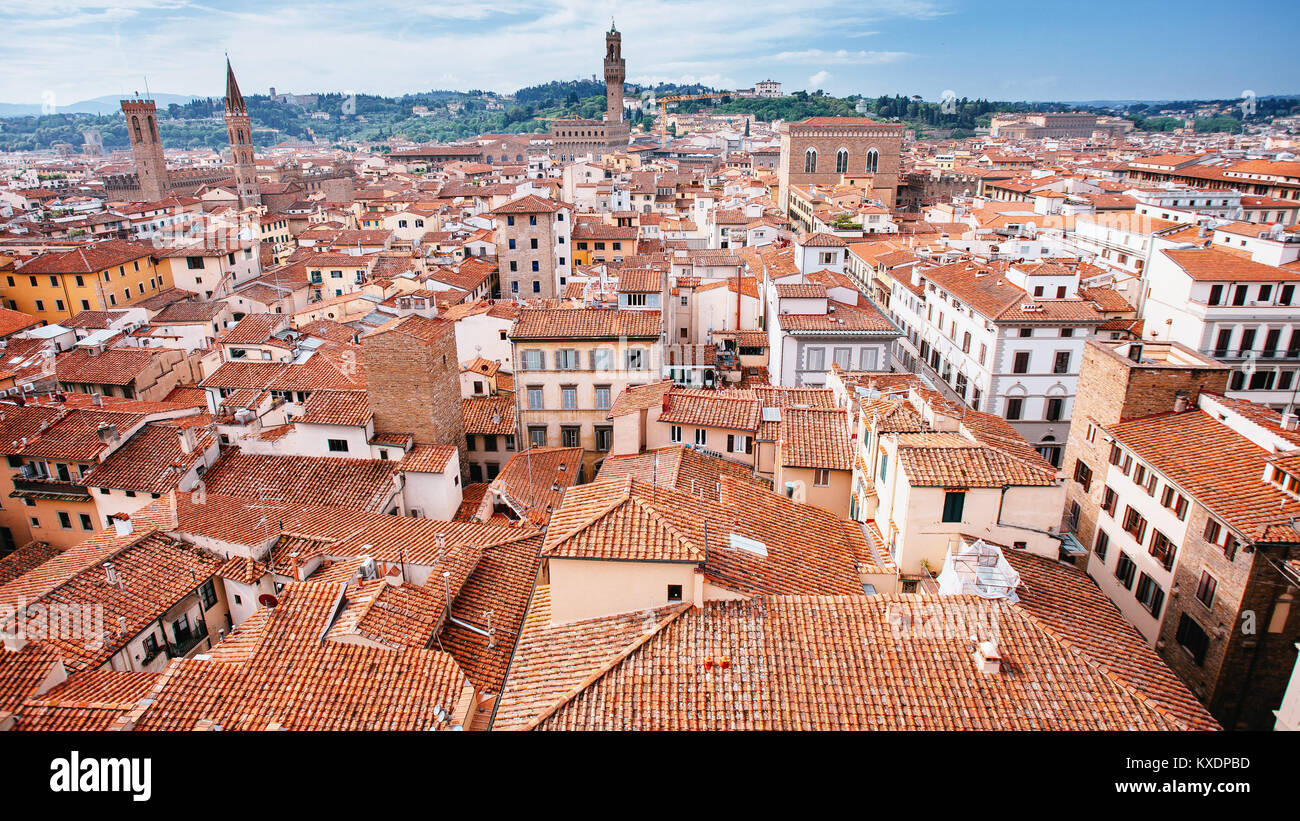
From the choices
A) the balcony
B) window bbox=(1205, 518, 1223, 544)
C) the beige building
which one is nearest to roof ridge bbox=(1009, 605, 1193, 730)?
window bbox=(1205, 518, 1223, 544)

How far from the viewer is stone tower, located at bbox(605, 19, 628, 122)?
121 m

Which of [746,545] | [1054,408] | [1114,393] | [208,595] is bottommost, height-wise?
[1054,408]

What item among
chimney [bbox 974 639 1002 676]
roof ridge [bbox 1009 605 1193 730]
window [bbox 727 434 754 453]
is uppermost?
chimney [bbox 974 639 1002 676]

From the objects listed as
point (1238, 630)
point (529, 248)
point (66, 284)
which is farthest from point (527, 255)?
point (1238, 630)

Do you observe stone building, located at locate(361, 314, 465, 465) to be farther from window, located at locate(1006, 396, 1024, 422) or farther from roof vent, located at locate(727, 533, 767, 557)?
window, located at locate(1006, 396, 1024, 422)

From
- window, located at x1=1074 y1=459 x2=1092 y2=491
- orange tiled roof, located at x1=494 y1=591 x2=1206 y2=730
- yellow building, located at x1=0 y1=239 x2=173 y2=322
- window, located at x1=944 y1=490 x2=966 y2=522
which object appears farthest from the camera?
yellow building, located at x1=0 y1=239 x2=173 y2=322

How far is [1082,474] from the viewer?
58.8 feet

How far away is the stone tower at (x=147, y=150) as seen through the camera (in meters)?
82.2

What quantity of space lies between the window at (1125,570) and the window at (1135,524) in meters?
0.58

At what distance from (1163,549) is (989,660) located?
777 centimetres

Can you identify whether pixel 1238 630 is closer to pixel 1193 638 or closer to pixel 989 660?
pixel 1193 638

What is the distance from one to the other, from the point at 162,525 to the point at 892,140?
7962 cm

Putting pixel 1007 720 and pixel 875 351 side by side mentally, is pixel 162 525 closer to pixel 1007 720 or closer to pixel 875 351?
pixel 1007 720

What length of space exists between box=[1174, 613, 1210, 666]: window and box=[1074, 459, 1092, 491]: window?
167 inches
